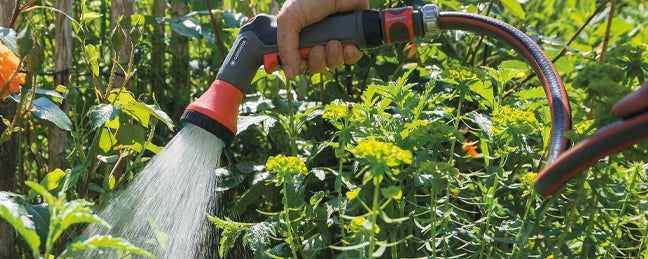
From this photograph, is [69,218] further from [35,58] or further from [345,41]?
[345,41]

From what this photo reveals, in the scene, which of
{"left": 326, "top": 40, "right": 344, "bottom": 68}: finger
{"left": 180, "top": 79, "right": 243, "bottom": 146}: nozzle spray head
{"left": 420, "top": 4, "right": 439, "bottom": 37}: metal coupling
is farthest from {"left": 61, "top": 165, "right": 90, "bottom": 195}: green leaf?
{"left": 420, "top": 4, "right": 439, "bottom": 37}: metal coupling

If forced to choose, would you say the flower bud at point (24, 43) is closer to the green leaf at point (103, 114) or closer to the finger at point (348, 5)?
the green leaf at point (103, 114)

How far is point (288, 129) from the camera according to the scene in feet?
4.79

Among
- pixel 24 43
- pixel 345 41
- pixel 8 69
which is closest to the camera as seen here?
pixel 24 43

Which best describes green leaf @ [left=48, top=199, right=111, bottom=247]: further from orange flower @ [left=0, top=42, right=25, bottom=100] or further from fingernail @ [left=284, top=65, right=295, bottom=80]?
fingernail @ [left=284, top=65, right=295, bottom=80]

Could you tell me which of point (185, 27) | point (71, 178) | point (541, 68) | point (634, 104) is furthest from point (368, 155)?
point (185, 27)

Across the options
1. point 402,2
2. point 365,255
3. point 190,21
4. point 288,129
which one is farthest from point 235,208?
point 402,2

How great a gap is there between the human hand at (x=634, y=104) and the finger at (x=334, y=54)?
74 centimetres

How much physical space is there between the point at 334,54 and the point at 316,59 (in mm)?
50

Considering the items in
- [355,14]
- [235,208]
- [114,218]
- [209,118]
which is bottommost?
[235,208]

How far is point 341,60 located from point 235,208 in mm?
475

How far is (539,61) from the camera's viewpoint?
1.07m

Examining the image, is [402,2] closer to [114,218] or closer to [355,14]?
[355,14]

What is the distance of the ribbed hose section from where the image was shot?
94 centimetres
